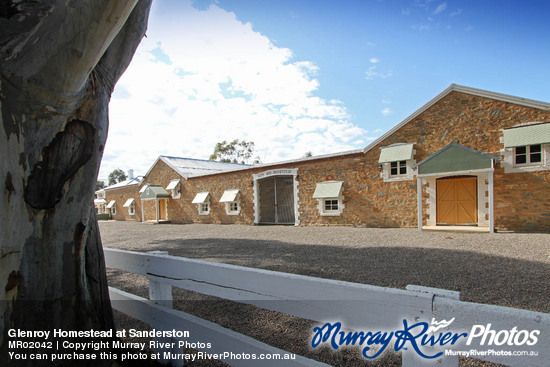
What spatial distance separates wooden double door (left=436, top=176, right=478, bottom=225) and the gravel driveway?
54.8 inches

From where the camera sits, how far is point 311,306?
1.33m

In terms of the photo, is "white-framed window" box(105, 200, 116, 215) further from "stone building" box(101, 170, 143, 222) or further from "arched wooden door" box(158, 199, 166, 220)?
"arched wooden door" box(158, 199, 166, 220)

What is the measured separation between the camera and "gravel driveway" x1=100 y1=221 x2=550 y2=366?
2881 millimetres

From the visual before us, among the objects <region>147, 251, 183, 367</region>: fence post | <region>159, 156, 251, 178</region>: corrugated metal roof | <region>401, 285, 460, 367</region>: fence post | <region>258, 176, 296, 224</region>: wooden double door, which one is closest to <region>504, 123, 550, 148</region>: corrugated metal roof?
<region>258, 176, 296, 224</region>: wooden double door

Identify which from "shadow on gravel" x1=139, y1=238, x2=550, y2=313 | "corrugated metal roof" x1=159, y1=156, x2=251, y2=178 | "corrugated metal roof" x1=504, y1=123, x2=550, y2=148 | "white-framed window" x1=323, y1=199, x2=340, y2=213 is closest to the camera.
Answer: "shadow on gravel" x1=139, y1=238, x2=550, y2=313

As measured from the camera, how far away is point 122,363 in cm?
186

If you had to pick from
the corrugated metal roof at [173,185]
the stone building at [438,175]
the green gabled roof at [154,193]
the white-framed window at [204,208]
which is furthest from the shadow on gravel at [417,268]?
the green gabled roof at [154,193]

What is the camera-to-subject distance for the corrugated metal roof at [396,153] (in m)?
10.1

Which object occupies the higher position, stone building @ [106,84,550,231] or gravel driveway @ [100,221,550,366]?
stone building @ [106,84,550,231]

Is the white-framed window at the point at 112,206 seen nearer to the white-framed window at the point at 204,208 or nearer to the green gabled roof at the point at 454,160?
the white-framed window at the point at 204,208

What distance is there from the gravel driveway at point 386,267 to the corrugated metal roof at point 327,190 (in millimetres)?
2991

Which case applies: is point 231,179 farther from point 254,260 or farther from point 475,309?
point 475,309

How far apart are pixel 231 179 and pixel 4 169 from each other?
14.6m

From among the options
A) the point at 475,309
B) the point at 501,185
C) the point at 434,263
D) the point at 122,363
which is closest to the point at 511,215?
the point at 501,185
